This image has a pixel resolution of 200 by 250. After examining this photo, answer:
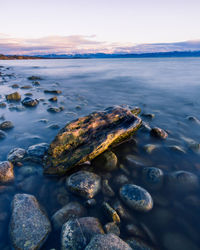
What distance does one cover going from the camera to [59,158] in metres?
4.00

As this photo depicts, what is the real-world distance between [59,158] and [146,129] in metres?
3.55

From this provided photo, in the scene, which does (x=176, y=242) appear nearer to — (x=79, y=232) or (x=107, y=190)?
(x=107, y=190)

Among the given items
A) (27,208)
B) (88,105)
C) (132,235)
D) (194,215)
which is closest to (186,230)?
(194,215)

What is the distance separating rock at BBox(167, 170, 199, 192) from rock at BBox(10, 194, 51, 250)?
9.14 ft

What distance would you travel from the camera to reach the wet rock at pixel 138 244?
7.97 ft

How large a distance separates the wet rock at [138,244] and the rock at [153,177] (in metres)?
1.20

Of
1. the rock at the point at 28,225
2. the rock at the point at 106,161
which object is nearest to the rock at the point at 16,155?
the rock at the point at 28,225

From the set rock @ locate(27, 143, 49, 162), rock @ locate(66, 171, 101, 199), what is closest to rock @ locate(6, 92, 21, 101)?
rock @ locate(27, 143, 49, 162)

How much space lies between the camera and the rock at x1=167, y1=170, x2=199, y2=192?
344 centimetres

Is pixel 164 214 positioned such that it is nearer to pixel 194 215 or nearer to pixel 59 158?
pixel 194 215

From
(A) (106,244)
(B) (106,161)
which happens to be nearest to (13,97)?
(B) (106,161)

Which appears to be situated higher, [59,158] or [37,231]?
[59,158]

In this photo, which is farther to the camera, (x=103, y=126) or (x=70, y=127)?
(x=103, y=126)

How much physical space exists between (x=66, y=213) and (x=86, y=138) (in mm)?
2044
